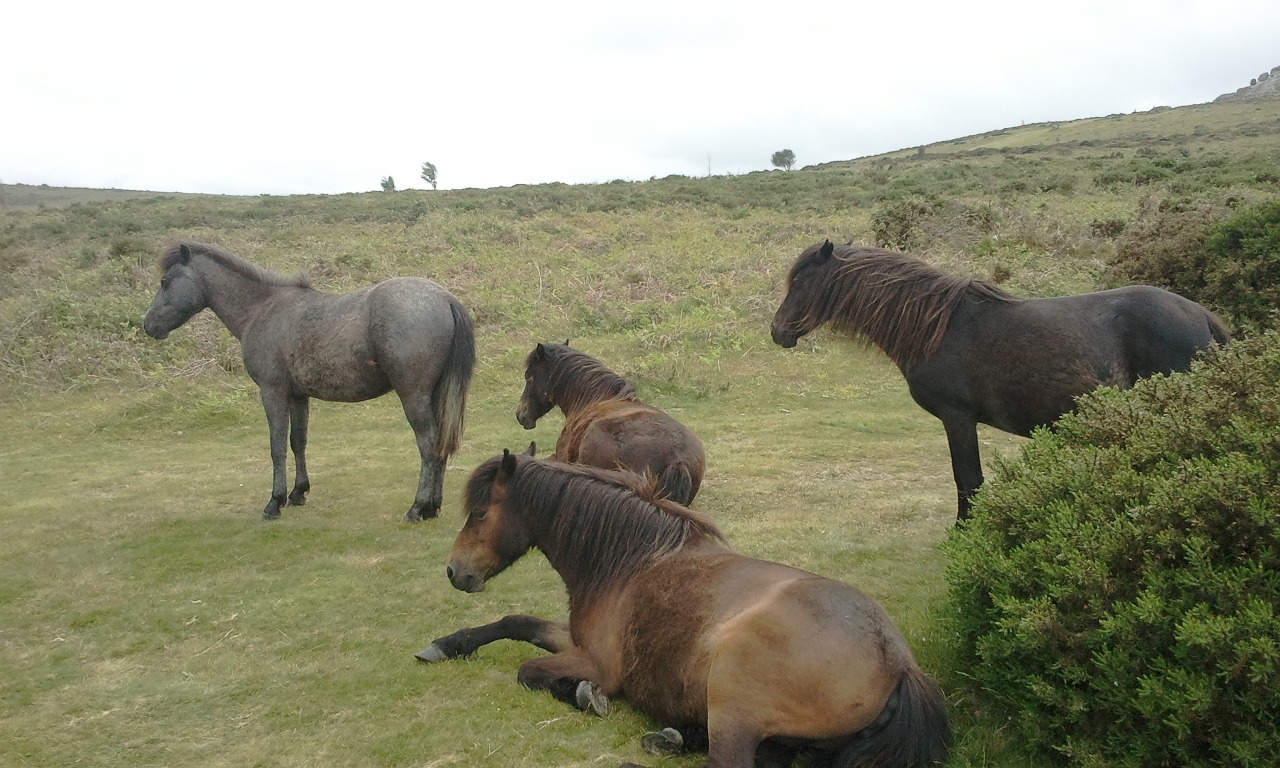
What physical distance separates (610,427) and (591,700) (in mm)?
2702

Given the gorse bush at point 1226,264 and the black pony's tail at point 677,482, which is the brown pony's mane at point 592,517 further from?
the gorse bush at point 1226,264

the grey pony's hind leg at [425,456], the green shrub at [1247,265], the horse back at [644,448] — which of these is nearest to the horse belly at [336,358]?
the grey pony's hind leg at [425,456]

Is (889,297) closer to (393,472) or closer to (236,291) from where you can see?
(393,472)

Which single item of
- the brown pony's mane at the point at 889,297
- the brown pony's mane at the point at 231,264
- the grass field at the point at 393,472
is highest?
the brown pony's mane at the point at 231,264

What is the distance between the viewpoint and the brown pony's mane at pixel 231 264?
310 inches

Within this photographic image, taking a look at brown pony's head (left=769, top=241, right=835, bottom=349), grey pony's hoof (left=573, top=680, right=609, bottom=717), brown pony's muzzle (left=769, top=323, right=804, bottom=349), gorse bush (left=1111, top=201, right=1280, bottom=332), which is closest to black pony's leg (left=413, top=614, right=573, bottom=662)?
grey pony's hoof (left=573, top=680, right=609, bottom=717)

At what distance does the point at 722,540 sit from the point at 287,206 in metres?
35.7

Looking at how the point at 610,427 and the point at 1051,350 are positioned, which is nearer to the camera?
the point at 1051,350

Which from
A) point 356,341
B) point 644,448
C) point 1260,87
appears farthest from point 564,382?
point 1260,87

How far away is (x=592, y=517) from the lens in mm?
3992

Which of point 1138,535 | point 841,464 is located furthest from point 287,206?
point 1138,535

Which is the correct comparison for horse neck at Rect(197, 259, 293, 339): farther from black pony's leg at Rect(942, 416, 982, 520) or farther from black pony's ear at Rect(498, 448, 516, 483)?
black pony's leg at Rect(942, 416, 982, 520)

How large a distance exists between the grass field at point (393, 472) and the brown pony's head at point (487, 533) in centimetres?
50

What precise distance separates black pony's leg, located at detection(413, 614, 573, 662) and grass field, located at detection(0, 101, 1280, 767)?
0.34ft
